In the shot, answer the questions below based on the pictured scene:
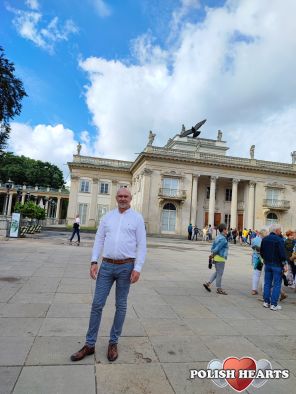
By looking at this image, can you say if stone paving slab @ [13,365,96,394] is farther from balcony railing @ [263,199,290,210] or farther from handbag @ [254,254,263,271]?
balcony railing @ [263,199,290,210]

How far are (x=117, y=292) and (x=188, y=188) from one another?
3871cm

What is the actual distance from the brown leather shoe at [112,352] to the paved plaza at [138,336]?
0.06 metres

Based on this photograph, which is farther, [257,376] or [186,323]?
[186,323]

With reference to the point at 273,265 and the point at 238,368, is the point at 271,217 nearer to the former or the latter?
the point at 273,265

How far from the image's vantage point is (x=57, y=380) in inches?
128

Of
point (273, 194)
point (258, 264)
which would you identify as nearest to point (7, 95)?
point (258, 264)

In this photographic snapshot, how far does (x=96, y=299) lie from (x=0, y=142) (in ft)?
74.2

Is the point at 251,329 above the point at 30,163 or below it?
below

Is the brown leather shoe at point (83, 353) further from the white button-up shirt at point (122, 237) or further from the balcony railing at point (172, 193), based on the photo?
the balcony railing at point (172, 193)

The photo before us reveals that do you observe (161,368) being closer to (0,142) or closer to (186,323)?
(186,323)

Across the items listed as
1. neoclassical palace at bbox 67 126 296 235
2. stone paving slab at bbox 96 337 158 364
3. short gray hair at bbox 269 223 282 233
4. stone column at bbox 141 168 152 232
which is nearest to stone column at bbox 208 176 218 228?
neoclassical palace at bbox 67 126 296 235

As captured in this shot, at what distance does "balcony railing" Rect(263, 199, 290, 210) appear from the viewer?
144ft

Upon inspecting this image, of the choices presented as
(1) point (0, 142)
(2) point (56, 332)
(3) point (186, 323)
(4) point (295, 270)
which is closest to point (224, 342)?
Answer: (3) point (186, 323)

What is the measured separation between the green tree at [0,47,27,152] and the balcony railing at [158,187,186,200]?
20.8 metres
